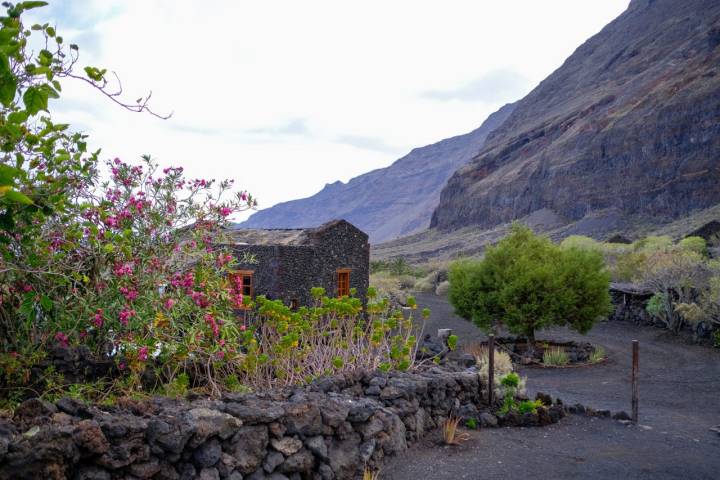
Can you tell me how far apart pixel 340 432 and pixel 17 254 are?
335 cm

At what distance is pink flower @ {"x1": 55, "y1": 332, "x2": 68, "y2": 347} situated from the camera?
5.13 metres

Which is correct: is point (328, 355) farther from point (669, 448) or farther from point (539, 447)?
point (669, 448)

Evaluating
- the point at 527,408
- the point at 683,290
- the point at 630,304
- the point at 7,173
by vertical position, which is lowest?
the point at 527,408

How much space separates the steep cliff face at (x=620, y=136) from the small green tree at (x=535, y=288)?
48040mm

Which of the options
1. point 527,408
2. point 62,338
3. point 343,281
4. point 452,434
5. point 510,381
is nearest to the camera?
point 62,338

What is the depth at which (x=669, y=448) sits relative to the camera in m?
7.61

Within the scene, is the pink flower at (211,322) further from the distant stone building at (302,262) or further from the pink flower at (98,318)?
the distant stone building at (302,262)

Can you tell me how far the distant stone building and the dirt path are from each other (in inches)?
278

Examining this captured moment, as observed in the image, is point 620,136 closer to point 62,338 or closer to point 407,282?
point 407,282

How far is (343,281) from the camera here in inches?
747

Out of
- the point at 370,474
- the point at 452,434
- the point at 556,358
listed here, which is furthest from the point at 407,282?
the point at 370,474

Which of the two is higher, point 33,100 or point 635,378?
point 33,100

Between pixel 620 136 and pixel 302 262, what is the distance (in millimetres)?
63355

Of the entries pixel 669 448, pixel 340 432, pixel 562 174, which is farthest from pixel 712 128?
pixel 340 432
